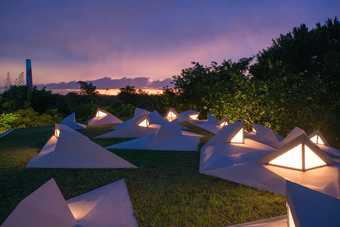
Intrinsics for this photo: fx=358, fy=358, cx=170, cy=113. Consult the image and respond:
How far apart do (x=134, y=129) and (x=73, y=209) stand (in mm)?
5616

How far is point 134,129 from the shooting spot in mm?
8602

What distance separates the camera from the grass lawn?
3.40 meters

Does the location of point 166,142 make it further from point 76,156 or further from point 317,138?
point 317,138

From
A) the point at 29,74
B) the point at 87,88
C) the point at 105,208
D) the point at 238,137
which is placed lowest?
the point at 105,208

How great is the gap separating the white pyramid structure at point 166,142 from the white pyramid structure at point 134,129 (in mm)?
1272

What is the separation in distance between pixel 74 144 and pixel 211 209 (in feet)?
9.27

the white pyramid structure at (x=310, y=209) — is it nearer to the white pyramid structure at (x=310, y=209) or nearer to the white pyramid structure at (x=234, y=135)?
the white pyramid structure at (x=310, y=209)

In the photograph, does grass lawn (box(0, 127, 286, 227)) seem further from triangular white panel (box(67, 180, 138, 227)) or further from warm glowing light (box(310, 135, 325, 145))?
warm glowing light (box(310, 135, 325, 145))

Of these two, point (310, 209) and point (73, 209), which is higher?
point (310, 209)

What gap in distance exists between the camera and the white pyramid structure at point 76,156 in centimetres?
537

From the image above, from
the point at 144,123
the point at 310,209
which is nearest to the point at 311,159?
the point at 310,209

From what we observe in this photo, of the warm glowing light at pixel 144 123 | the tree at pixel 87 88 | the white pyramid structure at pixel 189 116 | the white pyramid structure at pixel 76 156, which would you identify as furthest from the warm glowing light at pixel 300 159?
the tree at pixel 87 88

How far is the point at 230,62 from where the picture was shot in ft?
49.6

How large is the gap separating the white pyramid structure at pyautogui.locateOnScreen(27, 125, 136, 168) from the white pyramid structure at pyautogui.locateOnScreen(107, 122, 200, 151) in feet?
4.48
